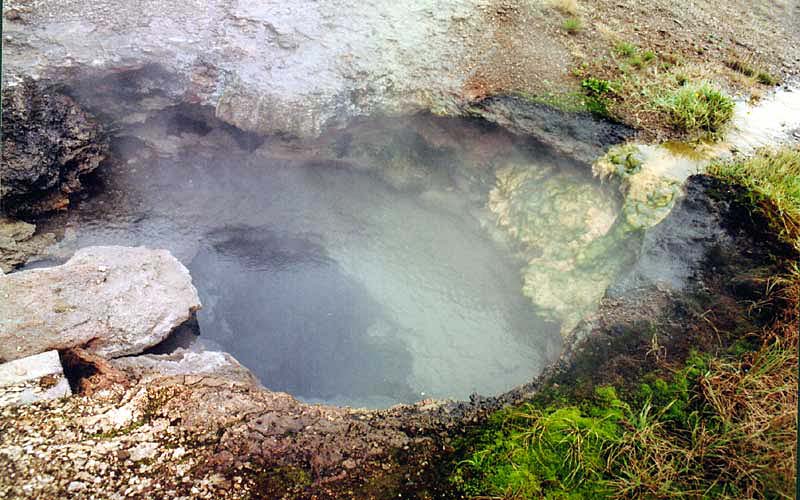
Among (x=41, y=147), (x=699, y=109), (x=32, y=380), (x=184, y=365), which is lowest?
(x=184, y=365)

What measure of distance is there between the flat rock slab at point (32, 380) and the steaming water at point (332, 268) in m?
1.84

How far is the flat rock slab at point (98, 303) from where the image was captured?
3.83 metres

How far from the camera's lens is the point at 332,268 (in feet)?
19.7

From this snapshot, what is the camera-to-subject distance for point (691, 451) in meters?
2.88

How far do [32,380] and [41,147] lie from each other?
300 cm

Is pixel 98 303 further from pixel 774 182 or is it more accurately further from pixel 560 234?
pixel 774 182

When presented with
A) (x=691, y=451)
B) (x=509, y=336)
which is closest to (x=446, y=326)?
(x=509, y=336)

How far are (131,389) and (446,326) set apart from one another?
308cm

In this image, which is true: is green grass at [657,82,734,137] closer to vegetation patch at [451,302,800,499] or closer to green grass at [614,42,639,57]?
green grass at [614,42,639,57]

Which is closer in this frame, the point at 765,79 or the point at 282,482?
the point at 282,482

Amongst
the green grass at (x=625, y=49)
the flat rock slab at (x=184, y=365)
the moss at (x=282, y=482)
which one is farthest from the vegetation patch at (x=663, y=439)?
the green grass at (x=625, y=49)

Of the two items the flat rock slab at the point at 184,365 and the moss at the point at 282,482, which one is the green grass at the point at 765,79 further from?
the moss at the point at 282,482

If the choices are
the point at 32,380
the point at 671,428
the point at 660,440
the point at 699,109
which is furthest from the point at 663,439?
the point at 32,380

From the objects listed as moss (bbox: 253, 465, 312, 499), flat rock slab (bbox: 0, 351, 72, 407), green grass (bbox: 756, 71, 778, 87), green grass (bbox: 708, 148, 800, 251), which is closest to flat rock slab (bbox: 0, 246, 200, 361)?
flat rock slab (bbox: 0, 351, 72, 407)
